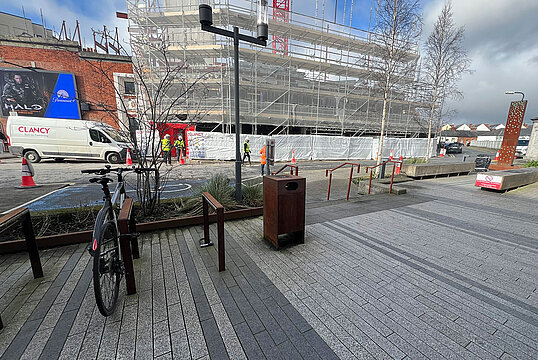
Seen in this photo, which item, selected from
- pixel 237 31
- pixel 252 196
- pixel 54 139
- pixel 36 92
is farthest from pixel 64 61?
pixel 252 196

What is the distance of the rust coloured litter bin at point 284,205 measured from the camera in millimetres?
3250

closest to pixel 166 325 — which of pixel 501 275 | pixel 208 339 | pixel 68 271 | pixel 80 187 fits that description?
pixel 208 339

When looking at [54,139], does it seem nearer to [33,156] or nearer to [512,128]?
[33,156]

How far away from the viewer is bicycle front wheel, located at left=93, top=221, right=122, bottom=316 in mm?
1806

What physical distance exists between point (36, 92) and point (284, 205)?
81.4 ft

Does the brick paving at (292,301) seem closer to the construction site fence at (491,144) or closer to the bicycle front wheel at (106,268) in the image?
the bicycle front wheel at (106,268)

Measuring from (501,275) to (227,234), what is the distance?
12.8 ft

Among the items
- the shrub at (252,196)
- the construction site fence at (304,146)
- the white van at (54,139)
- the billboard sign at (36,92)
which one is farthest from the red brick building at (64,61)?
the shrub at (252,196)

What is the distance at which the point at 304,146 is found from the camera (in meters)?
17.4

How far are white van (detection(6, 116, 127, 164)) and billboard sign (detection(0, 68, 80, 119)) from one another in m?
7.35

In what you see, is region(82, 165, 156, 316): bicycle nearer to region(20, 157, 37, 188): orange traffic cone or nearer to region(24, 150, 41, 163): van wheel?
region(20, 157, 37, 188): orange traffic cone

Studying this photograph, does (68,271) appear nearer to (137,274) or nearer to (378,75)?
(137,274)

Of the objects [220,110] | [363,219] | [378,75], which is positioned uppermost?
[378,75]

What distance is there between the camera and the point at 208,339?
6.03ft
